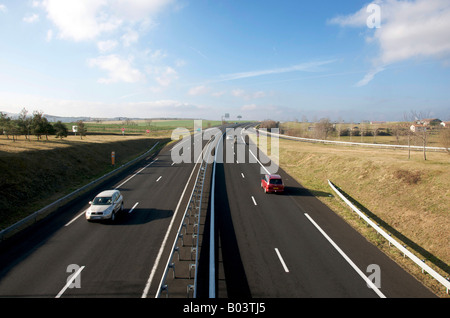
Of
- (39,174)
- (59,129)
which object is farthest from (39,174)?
(59,129)

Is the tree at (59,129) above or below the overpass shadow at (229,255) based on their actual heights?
above

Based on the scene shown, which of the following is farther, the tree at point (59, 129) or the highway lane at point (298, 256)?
the tree at point (59, 129)

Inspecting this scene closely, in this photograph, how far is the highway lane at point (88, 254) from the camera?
31.7ft

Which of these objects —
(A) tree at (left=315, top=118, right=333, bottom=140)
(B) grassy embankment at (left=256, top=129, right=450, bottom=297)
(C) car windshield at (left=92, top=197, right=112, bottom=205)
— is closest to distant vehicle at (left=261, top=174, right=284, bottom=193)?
(B) grassy embankment at (left=256, top=129, right=450, bottom=297)

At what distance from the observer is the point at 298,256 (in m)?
12.4

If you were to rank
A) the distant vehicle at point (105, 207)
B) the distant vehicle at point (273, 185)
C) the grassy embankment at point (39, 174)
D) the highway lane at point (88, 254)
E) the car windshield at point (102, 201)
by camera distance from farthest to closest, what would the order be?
the distant vehicle at point (273, 185) → the grassy embankment at point (39, 174) → the car windshield at point (102, 201) → the distant vehicle at point (105, 207) → the highway lane at point (88, 254)

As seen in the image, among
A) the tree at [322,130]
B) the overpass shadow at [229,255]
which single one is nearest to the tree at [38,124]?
the overpass shadow at [229,255]

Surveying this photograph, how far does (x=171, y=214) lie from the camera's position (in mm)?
17844

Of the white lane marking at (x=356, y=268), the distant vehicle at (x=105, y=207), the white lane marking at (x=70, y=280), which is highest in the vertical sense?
the distant vehicle at (x=105, y=207)

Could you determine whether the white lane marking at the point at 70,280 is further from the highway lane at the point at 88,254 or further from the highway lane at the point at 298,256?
the highway lane at the point at 298,256

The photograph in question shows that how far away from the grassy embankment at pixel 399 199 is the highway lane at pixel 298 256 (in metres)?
1.15

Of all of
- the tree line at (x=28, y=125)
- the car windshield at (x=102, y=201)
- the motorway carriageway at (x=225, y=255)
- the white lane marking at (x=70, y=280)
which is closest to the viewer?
the white lane marking at (x=70, y=280)
